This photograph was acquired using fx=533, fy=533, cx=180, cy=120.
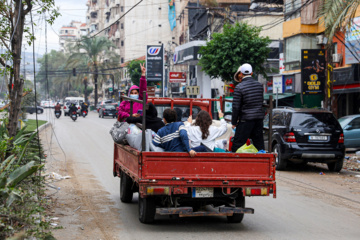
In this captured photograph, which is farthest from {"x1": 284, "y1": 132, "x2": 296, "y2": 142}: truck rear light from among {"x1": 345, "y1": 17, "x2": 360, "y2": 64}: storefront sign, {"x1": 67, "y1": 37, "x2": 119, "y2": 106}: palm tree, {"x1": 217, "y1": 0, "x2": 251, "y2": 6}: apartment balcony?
{"x1": 67, "y1": 37, "x2": 119, "y2": 106}: palm tree

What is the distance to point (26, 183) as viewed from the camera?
886 cm

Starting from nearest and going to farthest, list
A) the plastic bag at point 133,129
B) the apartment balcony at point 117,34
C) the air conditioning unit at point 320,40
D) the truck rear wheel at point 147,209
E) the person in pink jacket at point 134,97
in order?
1. the truck rear wheel at point 147,209
2. the plastic bag at point 133,129
3. the person in pink jacket at point 134,97
4. the air conditioning unit at point 320,40
5. the apartment balcony at point 117,34

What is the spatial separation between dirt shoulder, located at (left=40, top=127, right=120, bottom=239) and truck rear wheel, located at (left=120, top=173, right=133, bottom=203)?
254 mm

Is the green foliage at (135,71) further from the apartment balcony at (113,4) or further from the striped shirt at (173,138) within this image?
the striped shirt at (173,138)

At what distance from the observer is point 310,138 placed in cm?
1502

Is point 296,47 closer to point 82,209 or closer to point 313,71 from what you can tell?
point 313,71

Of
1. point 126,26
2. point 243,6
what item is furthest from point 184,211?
point 126,26

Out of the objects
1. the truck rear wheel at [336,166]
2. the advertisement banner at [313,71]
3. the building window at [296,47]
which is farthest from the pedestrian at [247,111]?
the building window at [296,47]

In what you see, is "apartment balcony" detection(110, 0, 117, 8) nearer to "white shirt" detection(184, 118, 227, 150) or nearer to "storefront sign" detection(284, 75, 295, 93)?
"storefront sign" detection(284, 75, 295, 93)

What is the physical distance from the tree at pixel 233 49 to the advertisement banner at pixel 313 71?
5775 millimetres

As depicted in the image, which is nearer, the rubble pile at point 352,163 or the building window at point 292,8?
the rubble pile at point 352,163

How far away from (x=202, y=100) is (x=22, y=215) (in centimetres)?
579

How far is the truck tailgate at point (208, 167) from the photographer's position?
279 inches

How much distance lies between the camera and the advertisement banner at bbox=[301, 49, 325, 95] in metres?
24.4
